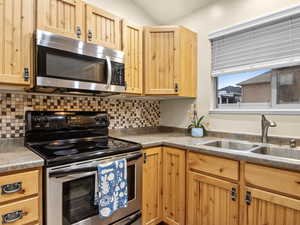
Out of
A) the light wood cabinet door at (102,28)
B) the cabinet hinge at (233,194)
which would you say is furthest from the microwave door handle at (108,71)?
the cabinet hinge at (233,194)

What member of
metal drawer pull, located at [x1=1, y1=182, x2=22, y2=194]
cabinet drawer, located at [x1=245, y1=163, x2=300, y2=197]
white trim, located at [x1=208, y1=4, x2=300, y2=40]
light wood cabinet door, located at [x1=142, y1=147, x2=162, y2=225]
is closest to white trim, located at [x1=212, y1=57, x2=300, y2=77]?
white trim, located at [x1=208, y1=4, x2=300, y2=40]

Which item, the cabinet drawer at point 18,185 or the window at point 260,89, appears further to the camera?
the window at point 260,89

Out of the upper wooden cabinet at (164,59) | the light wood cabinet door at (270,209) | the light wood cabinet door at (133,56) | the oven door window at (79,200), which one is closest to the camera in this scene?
the light wood cabinet door at (270,209)

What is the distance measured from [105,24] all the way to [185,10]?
119 cm

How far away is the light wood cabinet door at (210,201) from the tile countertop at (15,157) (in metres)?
1.27

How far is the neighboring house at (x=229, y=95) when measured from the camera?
2.18m

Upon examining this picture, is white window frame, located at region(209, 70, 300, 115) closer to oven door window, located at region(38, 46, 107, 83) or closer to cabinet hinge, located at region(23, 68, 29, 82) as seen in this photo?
oven door window, located at region(38, 46, 107, 83)

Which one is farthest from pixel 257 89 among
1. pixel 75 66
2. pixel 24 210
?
pixel 24 210

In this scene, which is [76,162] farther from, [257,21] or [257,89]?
[257,21]

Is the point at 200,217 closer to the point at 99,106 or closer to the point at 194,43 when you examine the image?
the point at 99,106

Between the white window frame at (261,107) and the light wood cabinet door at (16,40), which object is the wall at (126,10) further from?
the white window frame at (261,107)

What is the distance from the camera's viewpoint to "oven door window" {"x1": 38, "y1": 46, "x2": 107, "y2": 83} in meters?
1.42

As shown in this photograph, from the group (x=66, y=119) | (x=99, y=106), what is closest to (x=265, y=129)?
(x=99, y=106)

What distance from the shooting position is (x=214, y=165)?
5.17 feet
